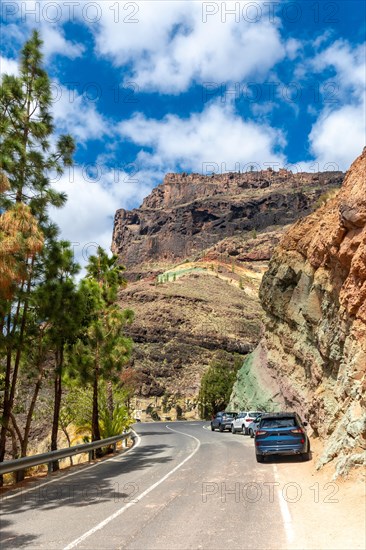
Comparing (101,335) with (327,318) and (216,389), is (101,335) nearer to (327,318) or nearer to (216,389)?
(327,318)

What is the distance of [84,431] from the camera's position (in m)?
27.2

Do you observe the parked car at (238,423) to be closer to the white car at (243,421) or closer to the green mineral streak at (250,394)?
the white car at (243,421)

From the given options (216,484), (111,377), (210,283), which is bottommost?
(216,484)

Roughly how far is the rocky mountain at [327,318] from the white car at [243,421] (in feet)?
13.0

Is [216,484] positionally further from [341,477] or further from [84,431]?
[84,431]

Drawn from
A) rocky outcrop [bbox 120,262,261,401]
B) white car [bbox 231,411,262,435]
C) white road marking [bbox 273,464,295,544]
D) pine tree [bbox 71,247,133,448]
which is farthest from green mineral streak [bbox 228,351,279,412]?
rocky outcrop [bbox 120,262,261,401]

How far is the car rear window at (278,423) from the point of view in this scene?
15.8 m

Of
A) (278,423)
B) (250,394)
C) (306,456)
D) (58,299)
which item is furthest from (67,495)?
(250,394)

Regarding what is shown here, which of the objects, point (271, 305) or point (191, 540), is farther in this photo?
point (271, 305)

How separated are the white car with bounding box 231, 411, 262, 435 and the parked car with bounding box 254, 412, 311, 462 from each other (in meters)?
16.2

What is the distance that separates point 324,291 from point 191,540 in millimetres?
14857

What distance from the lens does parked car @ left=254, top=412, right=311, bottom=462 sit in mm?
15383

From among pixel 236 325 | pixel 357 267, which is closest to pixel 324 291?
pixel 357 267

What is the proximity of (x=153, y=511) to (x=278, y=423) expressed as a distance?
803 cm
